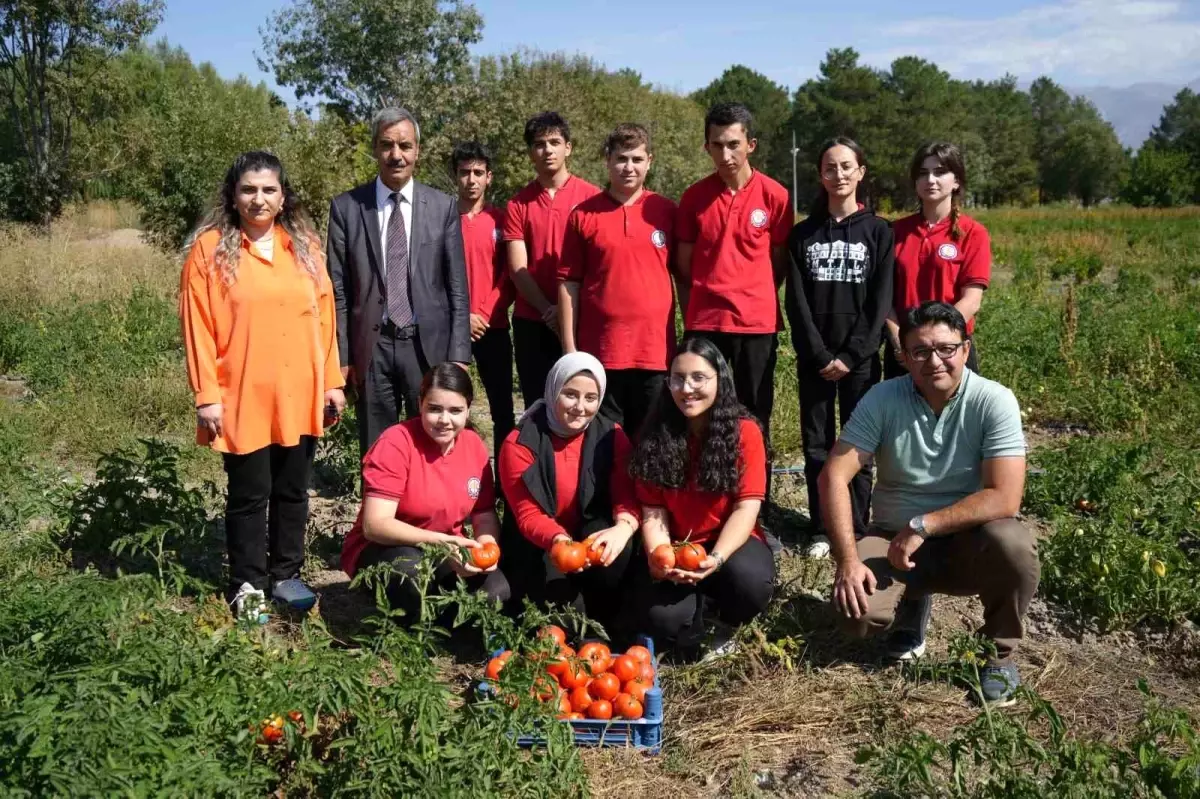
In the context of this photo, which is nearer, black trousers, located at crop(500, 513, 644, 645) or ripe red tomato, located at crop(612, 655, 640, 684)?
ripe red tomato, located at crop(612, 655, 640, 684)

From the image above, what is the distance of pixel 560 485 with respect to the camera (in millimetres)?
4004

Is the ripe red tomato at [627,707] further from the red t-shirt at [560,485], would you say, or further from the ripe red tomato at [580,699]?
the red t-shirt at [560,485]

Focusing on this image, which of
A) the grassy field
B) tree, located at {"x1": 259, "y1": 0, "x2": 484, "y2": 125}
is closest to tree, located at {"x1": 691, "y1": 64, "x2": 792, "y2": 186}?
tree, located at {"x1": 259, "y1": 0, "x2": 484, "y2": 125}

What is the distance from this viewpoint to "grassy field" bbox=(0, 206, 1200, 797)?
7.91 feet

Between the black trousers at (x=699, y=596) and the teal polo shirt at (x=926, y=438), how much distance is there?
1.81 feet

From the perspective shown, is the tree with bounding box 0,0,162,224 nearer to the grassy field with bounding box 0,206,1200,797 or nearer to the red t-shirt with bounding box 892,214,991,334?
the grassy field with bounding box 0,206,1200,797

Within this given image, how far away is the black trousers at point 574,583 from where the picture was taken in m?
3.95

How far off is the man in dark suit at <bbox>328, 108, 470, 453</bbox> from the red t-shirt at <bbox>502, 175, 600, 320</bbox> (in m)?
0.57

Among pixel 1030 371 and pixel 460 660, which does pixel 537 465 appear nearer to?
pixel 460 660

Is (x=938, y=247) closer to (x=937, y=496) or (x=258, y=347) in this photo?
(x=937, y=496)

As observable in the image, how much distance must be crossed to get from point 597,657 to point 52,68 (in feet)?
102

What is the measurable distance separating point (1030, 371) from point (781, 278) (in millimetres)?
3748

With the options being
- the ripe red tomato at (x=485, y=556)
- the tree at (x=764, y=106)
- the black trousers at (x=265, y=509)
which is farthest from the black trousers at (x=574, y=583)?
the tree at (x=764, y=106)

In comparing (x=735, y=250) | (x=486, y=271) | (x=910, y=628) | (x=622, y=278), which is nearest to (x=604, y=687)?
(x=910, y=628)
